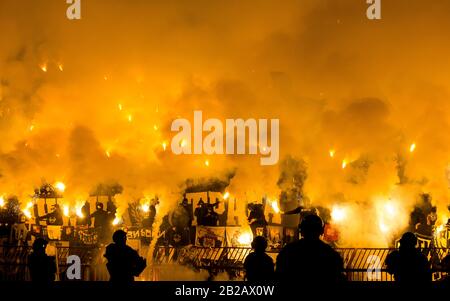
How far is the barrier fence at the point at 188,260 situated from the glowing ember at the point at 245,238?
353mm

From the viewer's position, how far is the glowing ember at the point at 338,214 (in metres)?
12.3

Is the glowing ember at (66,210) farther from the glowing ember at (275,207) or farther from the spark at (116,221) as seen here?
the glowing ember at (275,207)

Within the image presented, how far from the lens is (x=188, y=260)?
11.8 metres

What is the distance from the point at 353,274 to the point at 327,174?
2567 millimetres

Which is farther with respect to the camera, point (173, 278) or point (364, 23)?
point (364, 23)

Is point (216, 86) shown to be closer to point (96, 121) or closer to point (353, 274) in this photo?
point (96, 121)

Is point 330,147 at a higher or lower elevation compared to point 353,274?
higher

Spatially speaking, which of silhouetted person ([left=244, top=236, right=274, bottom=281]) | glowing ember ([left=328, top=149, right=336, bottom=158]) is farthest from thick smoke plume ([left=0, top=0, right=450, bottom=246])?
silhouetted person ([left=244, top=236, right=274, bottom=281])

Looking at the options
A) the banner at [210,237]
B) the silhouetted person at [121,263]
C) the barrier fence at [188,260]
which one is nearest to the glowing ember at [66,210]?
the barrier fence at [188,260]

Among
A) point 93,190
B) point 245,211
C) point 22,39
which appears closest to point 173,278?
point 245,211

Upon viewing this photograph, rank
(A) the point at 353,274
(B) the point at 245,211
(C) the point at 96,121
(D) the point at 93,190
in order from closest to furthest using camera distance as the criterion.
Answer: (A) the point at 353,274, (B) the point at 245,211, (D) the point at 93,190, (C) the point at 96,121

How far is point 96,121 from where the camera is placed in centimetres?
1509

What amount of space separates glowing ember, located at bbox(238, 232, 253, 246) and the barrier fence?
0.35 metres

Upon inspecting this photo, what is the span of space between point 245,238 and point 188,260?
1328 mm
